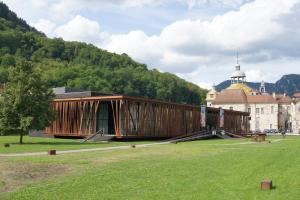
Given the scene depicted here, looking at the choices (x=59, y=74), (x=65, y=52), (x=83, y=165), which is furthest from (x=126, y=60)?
(x=83, y=165)

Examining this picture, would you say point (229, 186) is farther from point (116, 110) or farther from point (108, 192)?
point (116, 110)

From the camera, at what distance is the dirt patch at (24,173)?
53.2 ft

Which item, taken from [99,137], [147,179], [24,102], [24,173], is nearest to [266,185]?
[147,179]

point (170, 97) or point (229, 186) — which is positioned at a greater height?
point (170, 97)

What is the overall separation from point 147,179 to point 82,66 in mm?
125976

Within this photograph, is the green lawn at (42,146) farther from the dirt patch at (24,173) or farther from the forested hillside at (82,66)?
the forested hillside at (82,66)

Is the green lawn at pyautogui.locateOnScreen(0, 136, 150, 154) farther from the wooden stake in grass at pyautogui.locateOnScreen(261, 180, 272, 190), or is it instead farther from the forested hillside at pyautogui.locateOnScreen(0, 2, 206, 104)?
the forested hillside at pyautogui.locateOnScreen(0, 2, 206, 104)

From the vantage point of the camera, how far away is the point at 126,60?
572 feet

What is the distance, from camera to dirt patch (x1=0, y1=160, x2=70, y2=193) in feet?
53.2

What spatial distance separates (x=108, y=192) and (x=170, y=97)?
460 feet

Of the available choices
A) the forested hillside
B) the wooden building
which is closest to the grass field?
the wooden building

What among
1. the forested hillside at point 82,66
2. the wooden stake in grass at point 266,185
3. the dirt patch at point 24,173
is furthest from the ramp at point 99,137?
the forested hillside at point 82,66

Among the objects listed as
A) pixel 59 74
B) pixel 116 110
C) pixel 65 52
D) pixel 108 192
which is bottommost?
pixel 108 192

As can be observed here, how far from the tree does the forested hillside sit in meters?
72.6
